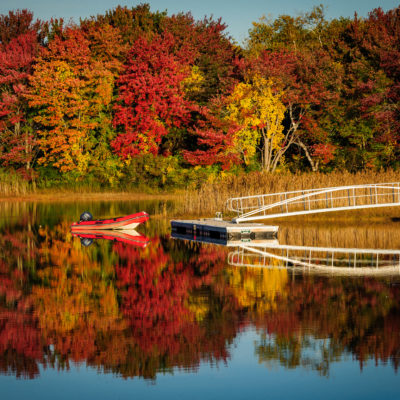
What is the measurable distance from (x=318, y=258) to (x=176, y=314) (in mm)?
8142

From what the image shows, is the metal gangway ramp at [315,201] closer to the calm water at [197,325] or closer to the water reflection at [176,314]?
the calm water at [197,325]

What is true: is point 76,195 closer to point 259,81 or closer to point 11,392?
point 259,81

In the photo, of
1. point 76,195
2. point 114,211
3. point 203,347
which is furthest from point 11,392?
point 76,195

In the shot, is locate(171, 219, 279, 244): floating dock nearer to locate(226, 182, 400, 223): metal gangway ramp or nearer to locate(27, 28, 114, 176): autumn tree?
locate(226, 182, 400, 223): metal gangway ramp

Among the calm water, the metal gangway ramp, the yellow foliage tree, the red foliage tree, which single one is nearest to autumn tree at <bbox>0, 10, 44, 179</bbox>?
the red foliage tree

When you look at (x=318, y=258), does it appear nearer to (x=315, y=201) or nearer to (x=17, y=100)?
(x=315, y=201)

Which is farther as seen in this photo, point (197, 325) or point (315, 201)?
point (315, 201)

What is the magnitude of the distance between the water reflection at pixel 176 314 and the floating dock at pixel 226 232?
4.15 meters

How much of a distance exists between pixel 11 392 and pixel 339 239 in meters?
17.4

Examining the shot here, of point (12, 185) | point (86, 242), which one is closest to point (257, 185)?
point (86, 242)

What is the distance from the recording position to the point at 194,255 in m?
22.6

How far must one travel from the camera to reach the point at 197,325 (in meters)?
13.1

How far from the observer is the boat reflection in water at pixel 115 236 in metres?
26.6

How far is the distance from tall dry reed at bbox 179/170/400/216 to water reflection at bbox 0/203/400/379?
11186mm
